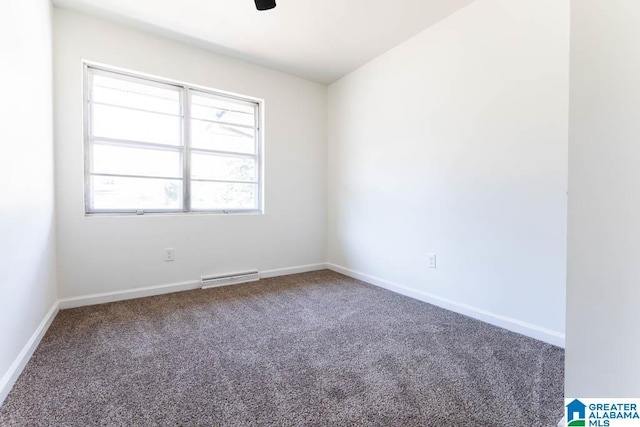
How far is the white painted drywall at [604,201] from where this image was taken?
0.82 meters

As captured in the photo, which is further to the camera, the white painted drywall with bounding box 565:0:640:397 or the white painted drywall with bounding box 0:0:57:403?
the white painted drywall with bounding box 0:0:57:403

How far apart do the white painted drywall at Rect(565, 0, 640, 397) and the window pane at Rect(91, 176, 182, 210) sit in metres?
3.24

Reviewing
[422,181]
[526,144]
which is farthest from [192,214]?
[526,144]

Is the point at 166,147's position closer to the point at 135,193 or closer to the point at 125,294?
the point at 135,193

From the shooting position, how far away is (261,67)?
137 inches

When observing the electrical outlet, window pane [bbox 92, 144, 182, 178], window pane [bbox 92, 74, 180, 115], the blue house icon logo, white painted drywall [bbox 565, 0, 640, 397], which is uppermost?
window pane [bbox 92, 74, 180, 115]

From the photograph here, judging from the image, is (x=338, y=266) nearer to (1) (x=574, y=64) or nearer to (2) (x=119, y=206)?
(2) (x=119, y=206)

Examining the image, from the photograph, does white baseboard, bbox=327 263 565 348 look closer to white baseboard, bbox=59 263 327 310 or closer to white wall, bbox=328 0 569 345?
white wall, bbox=328 0 569 345

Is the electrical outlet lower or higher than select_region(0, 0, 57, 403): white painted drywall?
lower

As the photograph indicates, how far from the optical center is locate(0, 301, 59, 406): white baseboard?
1350 millimetres

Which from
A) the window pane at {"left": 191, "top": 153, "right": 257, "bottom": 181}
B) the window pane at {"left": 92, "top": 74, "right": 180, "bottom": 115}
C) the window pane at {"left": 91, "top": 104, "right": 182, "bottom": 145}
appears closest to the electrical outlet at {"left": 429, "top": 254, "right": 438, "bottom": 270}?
the window pane at {"left": 191, "top": 153, "right": 257, "bottom": 181}

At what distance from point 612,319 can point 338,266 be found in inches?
123

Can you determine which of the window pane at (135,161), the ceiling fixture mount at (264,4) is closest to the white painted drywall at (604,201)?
the ceiling fixture mount at (264,4)

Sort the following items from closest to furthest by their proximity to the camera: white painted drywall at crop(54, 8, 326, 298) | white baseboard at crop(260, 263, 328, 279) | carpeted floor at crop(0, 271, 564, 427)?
carpeted floor at crop(0, 271, 564, 427), white painted drywall at crop(54, 8, 326, 298), white baseboard at crop(260, 263, 328, 279)
